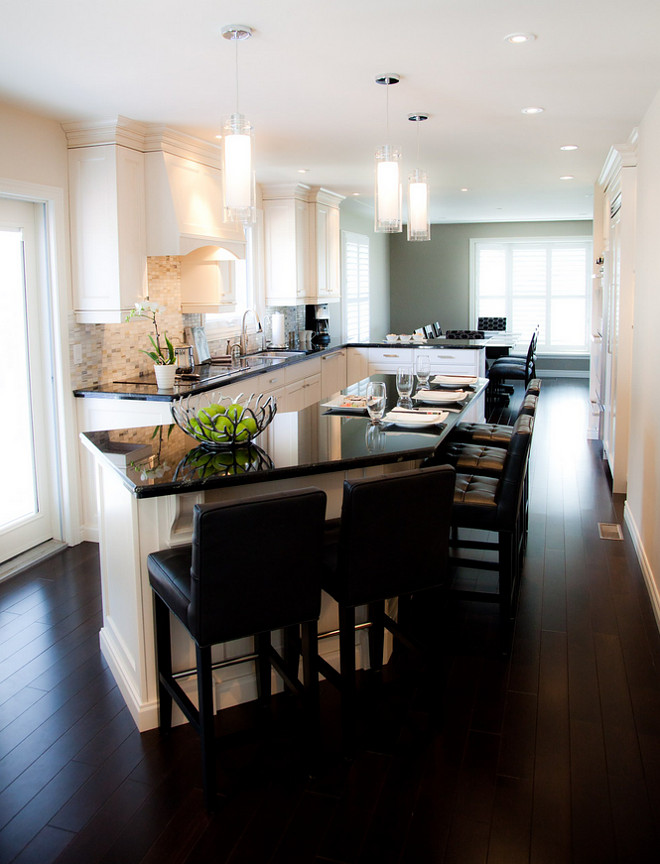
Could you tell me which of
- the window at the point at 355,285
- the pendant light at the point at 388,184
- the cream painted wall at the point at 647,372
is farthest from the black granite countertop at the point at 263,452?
the window at the point at 355,285

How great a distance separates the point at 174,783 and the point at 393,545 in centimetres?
100

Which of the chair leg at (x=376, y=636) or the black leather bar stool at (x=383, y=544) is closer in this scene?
the black leather bar stool at (x=383, y=544)

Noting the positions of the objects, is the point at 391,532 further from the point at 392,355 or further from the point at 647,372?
the point at 392,355

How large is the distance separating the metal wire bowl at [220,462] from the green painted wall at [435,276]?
1059cm

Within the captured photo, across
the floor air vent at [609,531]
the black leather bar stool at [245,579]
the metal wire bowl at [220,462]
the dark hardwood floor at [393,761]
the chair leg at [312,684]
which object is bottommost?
the dark hardwood floor at [393,761]

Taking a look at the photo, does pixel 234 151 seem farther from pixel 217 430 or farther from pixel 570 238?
pixel 570 238

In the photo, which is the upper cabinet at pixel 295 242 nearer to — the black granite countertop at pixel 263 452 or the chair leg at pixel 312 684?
the black granite countertop at pixel 263 452

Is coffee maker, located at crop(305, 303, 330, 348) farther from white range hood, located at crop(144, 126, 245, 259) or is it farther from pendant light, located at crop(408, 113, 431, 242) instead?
pendant light, located at crop(408, 113, 431, 242)

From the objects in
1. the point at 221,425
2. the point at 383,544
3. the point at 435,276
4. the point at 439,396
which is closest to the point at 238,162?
the point at 221,425

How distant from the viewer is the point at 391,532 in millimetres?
2281

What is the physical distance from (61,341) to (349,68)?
7.35ft

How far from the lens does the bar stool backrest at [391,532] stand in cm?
222

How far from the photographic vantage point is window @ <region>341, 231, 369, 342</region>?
31.8 ft

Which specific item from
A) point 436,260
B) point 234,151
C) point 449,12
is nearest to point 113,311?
point 234,151
